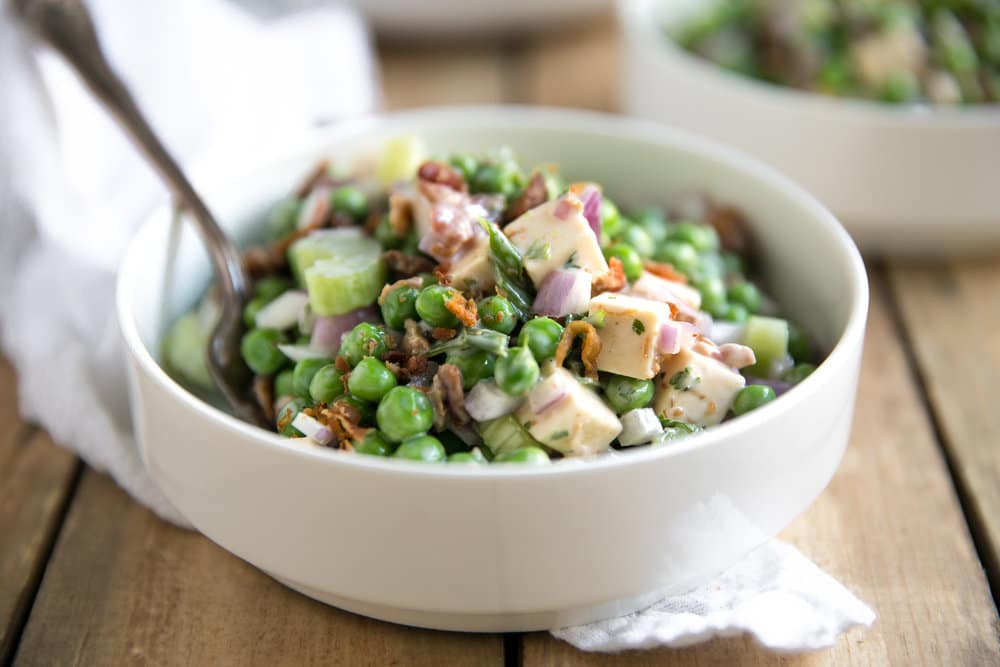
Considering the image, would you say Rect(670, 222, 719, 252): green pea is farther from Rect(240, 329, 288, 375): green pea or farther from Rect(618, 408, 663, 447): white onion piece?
Rect(240, 329, 288, 375): green pea

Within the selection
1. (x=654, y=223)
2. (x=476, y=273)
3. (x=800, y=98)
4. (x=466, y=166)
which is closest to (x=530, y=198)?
(x=466, y=166)

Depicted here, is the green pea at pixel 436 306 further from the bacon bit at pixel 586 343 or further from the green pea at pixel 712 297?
the green pea at pixel 712 297

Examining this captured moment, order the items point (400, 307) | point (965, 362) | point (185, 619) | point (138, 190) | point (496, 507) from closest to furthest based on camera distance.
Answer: point (496, 507) → point (185, 619) → point (400, 307) → point (965, 362) → point (138, 190)

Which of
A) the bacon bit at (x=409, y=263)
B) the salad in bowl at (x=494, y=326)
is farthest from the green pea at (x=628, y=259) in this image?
the bacon bit at (x=409, y=263)

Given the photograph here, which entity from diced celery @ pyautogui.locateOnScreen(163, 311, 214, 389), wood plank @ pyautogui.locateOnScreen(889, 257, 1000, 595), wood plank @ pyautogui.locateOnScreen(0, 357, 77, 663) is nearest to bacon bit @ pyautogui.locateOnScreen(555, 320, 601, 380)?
diced celery @ pyautogui.locateOnScreen(163, 311, 214, 389)

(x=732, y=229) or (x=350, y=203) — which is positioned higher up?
(x=350, y=203)

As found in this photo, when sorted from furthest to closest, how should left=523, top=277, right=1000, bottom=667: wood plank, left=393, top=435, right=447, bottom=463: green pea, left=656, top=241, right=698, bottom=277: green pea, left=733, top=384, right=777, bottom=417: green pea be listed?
1. left=656, top=241, right=698, bottom=277: green pea
2. left=733, top=384, right=777, bottom=417: green pea
3. left=523, top=277, right=1000, bottom=667: wood plank
4. left=393, top=435, right=447, bottom=463: green pea

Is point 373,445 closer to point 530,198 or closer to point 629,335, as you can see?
point 629,335
